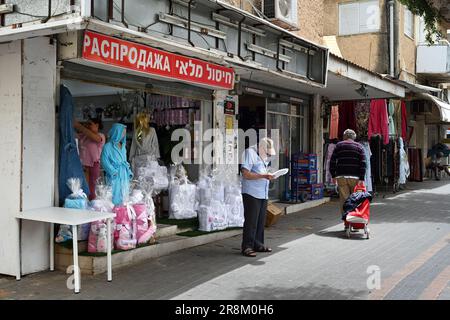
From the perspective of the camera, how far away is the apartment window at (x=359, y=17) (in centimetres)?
1855

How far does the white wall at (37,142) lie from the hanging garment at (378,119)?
34.8 ft

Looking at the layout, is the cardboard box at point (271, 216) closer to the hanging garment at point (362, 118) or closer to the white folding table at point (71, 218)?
the white folding table at point (71, 218)

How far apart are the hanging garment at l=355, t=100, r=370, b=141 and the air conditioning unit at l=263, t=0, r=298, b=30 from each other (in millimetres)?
4480

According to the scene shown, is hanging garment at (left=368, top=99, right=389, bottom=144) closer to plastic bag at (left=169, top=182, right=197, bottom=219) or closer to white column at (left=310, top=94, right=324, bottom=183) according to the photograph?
white column at (left=310, top=94, right=324, bottom=183)

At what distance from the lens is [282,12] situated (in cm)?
1062

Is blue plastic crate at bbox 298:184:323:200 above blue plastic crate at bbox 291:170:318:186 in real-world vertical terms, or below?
below

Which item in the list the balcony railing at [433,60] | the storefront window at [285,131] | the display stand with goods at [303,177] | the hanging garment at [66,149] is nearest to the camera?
the hanging garment at [66,149]

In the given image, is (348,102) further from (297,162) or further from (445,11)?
(445,11)

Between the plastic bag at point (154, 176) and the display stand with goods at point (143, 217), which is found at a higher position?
the plastic bag at point (154, 176)

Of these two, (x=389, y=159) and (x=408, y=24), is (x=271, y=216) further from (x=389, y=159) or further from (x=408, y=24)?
(x=408, y=24)

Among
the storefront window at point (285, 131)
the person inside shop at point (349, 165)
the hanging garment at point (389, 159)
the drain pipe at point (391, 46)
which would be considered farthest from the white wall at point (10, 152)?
the drain pipe at point (391, 46)

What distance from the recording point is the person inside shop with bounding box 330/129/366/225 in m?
8.94

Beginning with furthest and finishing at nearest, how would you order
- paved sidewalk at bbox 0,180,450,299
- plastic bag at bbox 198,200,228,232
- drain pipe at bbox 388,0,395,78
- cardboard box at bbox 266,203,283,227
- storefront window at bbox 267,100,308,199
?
Answer: drain pipe at bbox 388,0,395,78, storefront window at bbox 267,100,308,199, cardboard box at bbox 266,203,283,227, plastic bag at bbox 198,200,228,232, paved sidewalk at bbox 0,180,450,299

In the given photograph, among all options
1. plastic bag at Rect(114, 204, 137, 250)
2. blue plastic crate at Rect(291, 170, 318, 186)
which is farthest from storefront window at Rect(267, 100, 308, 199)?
plastic bag at Rect(114, 204, 137, 250)
